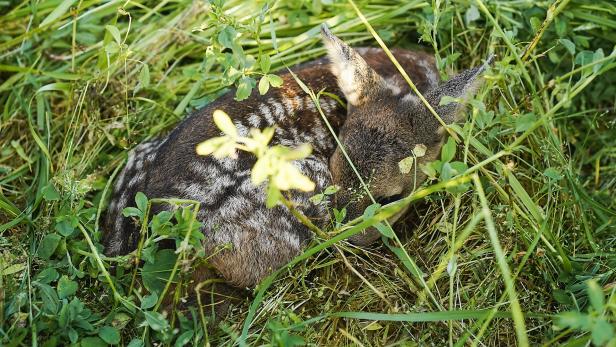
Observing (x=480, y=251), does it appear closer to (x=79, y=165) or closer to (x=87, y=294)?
(x=87, y=294)

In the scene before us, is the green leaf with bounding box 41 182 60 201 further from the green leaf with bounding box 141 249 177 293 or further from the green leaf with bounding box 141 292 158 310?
the green leaf with bounding box 141 292 158 310

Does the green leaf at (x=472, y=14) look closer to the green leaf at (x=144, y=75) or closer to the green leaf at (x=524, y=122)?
the green leaf at (x=524, y=122)

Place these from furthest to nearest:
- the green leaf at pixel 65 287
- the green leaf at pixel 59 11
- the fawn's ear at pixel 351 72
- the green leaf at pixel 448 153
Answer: the green leaf at pixel 59 11 → the fawn's ear at pixel 351 72 → the green leaf at pixel 65 287 → the green leaf at pixel 448 153

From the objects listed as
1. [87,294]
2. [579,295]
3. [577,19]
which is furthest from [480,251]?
[87,294]

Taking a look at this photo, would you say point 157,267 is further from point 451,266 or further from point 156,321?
point 451,266

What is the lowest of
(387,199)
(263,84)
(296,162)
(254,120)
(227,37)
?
(387,199)

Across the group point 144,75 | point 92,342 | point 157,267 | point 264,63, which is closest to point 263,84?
point 264,63

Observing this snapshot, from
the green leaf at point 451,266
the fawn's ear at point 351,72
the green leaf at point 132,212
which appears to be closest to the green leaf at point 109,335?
the green leaf at point 132,212

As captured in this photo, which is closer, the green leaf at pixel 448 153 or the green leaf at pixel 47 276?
the green leaf at pixel 448 153
